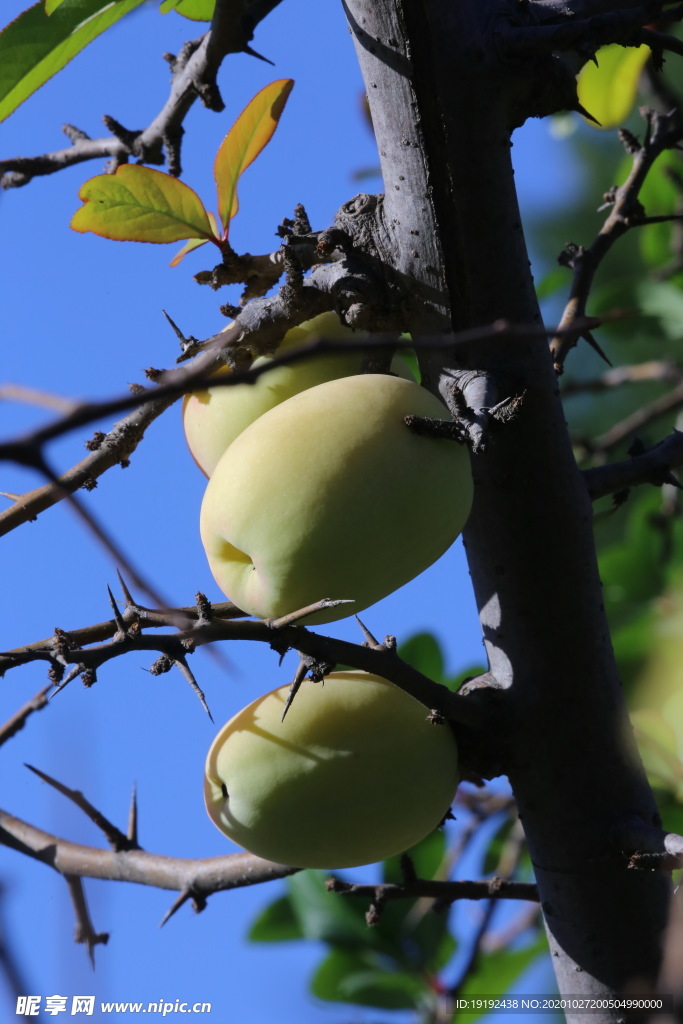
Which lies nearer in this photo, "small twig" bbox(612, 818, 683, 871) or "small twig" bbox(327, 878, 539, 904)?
"small twig" bbox(612, 818, 683, 871)

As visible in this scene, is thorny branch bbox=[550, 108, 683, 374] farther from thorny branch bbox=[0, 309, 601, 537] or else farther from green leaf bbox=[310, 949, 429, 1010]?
green leaf bbox=[310, 949, 429, 1010]

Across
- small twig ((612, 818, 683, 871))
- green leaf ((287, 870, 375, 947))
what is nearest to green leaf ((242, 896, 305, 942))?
green leaf ((287, 870, 375, 947))

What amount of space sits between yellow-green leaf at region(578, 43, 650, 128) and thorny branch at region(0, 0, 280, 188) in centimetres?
68

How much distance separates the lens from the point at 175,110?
114 centimetres

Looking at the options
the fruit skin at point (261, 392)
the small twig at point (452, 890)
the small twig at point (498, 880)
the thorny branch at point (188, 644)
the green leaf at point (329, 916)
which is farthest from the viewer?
the green leaf at point (329, 916)

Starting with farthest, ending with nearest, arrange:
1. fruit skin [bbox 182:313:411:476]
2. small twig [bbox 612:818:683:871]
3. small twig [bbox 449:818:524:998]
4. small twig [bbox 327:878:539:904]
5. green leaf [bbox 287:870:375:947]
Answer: green leaf [bbox 287:870:375:947], small twig [bbox 449:818:524:998], small twig [bbox 327:878:539:904], fruit skin [bbox 182:313:411:476], small twig [bbox 612:818:683:871]

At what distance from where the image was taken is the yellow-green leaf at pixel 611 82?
1534 millimetres

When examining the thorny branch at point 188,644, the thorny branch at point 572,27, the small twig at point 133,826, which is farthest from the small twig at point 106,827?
the thorny branch at point 572,27

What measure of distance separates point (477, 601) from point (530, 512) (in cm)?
11

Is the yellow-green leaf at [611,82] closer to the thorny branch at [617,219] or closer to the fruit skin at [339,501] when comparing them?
the thorny branch at [617,219]

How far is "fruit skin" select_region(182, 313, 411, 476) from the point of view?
2.89 feet

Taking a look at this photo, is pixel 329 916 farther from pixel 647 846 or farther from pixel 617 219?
pixel 617 219

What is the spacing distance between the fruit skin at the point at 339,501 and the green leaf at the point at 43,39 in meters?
0.56

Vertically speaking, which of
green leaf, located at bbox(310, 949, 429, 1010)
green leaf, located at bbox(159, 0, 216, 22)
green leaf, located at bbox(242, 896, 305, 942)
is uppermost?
green leaf, located at bbox(159, 0, 216, 22)
